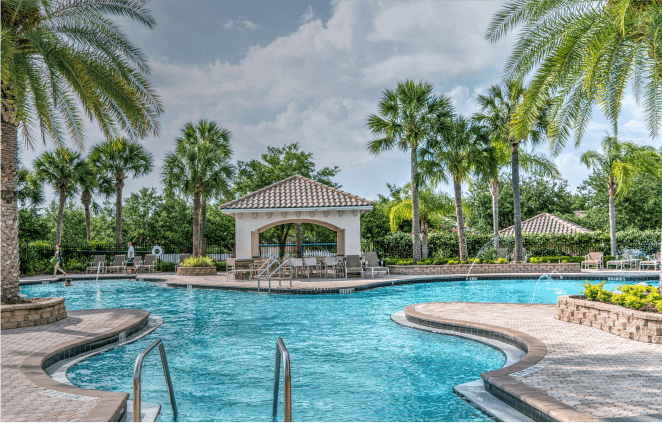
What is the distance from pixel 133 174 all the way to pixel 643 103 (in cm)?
2583

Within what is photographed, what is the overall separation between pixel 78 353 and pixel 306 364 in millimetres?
3512

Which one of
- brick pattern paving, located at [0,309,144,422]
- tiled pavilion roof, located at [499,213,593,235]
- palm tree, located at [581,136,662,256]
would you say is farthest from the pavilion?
tiled pavilion roof, located at [499,213,593,235]

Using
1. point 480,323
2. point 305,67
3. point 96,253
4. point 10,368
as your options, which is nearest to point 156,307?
point 10,368

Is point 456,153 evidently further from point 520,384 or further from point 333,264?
point 520,384

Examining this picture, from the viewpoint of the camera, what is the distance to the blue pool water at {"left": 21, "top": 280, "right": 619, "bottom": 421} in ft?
17.2

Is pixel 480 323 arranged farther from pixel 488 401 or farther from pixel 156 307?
pixel 156 307

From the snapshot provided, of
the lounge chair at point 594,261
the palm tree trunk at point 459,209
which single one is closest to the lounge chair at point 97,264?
the palm tree trunk at point 459,209

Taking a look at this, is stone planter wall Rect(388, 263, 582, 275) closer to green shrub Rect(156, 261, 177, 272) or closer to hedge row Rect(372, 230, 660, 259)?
hedge row Rect(372, 230, 660, 259)

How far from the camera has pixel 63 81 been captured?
10352 millimetres

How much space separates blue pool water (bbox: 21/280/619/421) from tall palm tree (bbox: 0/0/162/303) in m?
4.02

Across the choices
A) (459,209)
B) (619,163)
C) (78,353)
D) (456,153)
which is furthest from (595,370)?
(619,163)

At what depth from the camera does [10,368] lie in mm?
5766

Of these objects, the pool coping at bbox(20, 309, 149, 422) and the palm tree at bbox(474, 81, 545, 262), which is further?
the palm tree at bbox(474, 81, 545, 262)

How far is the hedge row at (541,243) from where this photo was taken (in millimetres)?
26906
